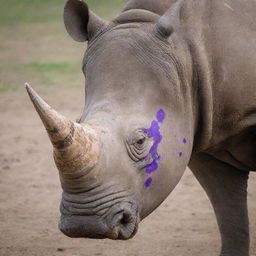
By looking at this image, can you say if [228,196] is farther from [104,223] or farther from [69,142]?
[69,142]

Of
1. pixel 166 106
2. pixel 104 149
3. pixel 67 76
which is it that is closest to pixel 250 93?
pixel 166 106

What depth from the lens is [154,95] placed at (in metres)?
3.91

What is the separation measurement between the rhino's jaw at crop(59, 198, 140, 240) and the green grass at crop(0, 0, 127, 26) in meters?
9.86

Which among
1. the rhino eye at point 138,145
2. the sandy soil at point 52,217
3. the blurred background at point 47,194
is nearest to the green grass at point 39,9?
the blurred background at point 47,194

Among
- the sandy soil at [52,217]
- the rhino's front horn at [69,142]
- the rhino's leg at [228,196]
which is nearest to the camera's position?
the rhino's front horn at [69,142]

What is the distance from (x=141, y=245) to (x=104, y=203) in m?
2.07

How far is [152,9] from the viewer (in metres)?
4.27

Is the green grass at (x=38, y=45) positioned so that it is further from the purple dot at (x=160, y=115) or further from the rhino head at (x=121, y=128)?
the purple dot at (x=160, y=115)

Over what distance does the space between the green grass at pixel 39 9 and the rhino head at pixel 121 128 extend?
9293 millimetres

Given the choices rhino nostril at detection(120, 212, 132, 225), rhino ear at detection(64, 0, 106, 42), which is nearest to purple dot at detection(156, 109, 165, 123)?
rhino nostril at detection(120, 212, 132, 225)

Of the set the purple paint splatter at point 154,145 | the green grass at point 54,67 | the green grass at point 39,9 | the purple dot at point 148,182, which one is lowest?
the green grass at point 39,9

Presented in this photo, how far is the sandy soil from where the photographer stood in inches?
218

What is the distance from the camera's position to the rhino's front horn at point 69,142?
11.1 ft

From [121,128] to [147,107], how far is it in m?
0.21
